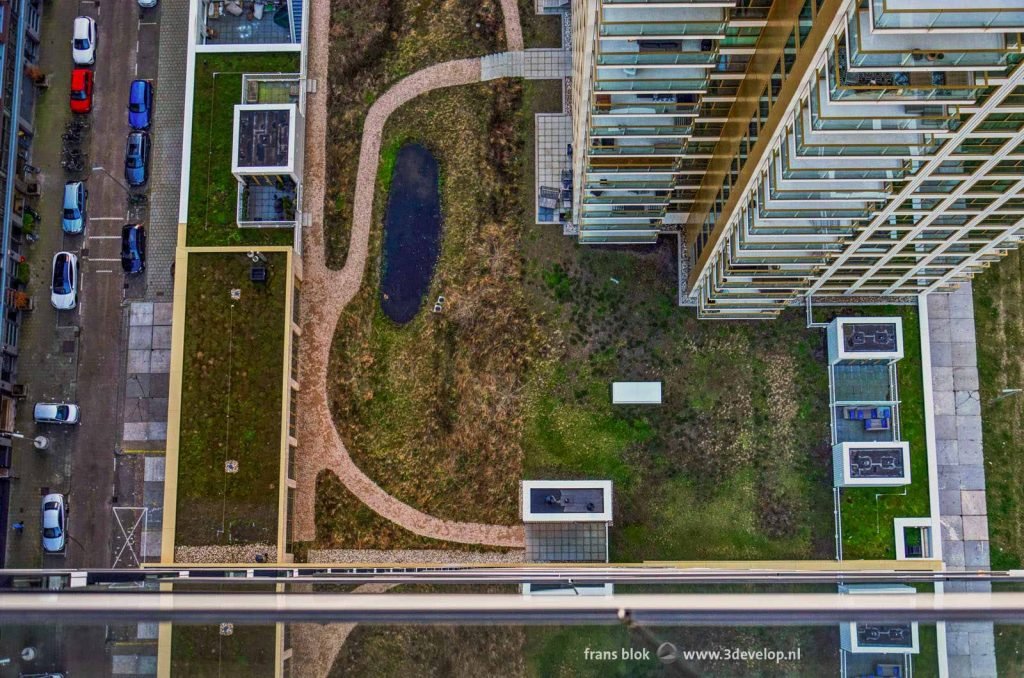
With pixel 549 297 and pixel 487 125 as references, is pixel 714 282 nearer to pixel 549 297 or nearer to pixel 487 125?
pixel 549 297

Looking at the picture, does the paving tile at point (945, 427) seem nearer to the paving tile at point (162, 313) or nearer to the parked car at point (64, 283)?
the paving tile at point (162, 313)

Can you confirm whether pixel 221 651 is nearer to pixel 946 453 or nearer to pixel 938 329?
pixel 946 453

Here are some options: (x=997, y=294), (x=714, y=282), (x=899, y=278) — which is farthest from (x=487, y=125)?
(x=997, y=294)

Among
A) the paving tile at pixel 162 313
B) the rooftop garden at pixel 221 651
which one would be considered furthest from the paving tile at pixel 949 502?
the paving tile at pixel 162 313

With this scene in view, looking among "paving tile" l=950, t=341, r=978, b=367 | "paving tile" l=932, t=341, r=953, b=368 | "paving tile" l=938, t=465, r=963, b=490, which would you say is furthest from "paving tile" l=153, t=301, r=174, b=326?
"paving tile" l=950, t=341, r=978, b=367

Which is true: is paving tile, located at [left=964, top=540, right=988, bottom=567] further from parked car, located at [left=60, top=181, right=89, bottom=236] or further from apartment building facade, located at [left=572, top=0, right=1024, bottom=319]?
parked car, located at [left=60, top=181, right=89, bottom=236]

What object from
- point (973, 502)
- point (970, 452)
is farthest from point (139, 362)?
point (973, 502)
